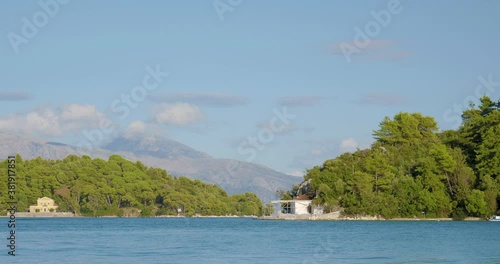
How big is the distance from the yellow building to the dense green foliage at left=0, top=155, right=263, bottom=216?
1.00m

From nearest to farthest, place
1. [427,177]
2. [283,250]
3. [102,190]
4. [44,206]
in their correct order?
[283,250] < [427,177] < [102,190] < [44,206]

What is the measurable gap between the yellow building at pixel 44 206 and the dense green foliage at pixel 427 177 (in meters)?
60.9

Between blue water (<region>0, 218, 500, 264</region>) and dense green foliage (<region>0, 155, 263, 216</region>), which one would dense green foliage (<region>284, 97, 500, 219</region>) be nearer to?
blue water (<region>0, 218, 500, 264</region>)

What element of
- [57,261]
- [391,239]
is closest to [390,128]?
[391,239]

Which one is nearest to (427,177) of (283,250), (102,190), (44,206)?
(283,250)

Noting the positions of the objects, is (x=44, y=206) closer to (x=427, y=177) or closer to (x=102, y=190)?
(x=102, y=190)

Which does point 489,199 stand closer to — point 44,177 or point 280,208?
point 280,208

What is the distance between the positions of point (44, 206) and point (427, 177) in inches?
3091

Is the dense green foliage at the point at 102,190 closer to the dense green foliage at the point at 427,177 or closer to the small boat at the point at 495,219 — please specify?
the dense green foliage at the point at 427,177

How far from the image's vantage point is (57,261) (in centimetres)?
3447

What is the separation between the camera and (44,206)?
139375 millimetres

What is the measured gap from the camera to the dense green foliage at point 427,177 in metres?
78.9

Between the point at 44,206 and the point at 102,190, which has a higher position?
the point at 102,190

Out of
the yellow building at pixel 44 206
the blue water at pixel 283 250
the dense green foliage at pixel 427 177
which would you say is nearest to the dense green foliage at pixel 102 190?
the yellow building at pixel 44 206
